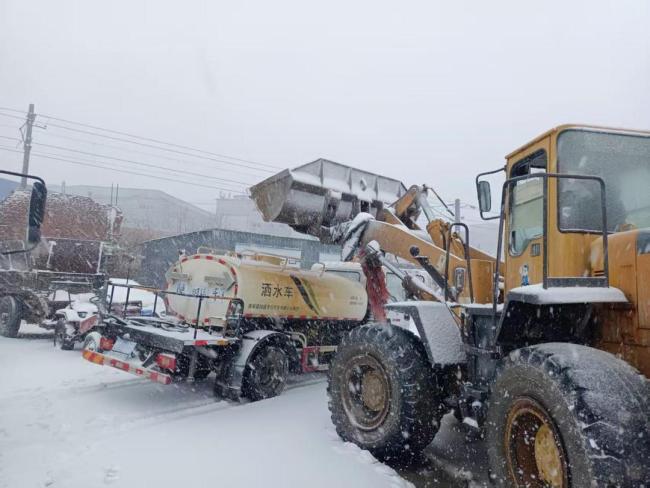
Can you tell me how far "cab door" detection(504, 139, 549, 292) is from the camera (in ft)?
12.2

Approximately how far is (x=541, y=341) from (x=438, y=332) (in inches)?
37.2

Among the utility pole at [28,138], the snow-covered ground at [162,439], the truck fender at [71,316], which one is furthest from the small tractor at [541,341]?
the utility pole at [28,138]

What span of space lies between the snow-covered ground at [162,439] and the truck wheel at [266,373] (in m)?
0.22

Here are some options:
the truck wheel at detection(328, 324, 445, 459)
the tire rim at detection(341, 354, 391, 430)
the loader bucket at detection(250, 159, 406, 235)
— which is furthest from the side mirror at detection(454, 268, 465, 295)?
the loader bucket at detection(250, 159, 406, 235)

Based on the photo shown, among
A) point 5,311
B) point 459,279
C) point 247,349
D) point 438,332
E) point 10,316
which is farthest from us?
point 5,311

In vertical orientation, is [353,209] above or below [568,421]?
above

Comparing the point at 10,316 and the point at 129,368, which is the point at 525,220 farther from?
the point at 10,316

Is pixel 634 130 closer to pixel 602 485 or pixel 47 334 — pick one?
pixel 602 485

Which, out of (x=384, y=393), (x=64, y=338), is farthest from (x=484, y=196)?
(x=64, y=338)

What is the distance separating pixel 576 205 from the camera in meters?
3.48

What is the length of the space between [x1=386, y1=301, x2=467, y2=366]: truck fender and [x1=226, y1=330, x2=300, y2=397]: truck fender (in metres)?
2.54

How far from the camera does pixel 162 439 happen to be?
4.60 meters

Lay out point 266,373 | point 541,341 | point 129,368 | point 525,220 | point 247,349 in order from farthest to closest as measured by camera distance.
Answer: point 266,373 → point 247,349 → point 129,368 → point 525,220 → point 541,341

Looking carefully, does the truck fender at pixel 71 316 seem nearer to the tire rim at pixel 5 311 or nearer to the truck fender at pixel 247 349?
the tire rim at pixel 5 311
